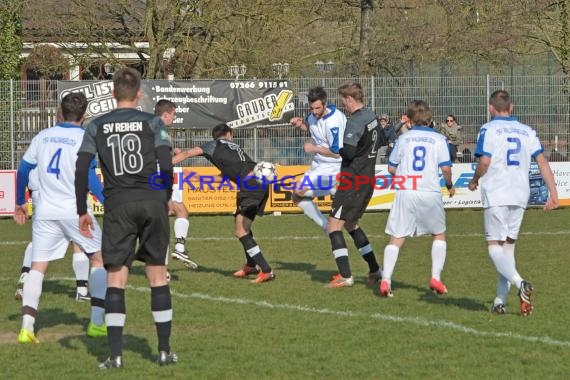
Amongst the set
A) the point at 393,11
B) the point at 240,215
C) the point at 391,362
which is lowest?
the point at 391,362

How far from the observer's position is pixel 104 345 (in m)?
8.25

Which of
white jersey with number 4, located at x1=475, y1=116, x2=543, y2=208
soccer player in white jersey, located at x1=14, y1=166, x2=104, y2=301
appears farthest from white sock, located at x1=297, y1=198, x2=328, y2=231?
white jersey with number 4, located at x1=475, y1=116, x2=543, y2=208

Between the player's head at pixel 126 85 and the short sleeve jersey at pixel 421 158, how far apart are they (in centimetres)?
387

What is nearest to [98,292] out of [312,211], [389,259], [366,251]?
[389,259]

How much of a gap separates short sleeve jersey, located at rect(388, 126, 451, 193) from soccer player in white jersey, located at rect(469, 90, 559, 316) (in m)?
0.92

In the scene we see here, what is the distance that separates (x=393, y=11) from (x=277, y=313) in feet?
93.2

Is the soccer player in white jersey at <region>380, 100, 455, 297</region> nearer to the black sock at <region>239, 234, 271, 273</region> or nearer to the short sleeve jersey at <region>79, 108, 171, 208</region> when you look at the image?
the black sock at <region>239, 234, 271, 273</region>

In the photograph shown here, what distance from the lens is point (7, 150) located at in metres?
22.7

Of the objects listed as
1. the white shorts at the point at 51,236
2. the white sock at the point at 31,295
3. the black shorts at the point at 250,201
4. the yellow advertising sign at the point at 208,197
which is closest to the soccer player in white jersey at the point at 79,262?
the white shorts at the point at 51,236

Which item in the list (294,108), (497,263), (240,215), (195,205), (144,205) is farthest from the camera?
(294,108)

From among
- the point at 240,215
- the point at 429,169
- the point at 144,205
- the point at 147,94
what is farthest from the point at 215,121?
the point at 144,205

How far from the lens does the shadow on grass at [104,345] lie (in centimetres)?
785

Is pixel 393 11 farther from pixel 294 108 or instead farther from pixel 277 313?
pixel 277 313

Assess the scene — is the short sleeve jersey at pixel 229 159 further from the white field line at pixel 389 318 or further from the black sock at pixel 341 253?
the white field line at pixel 389 318
